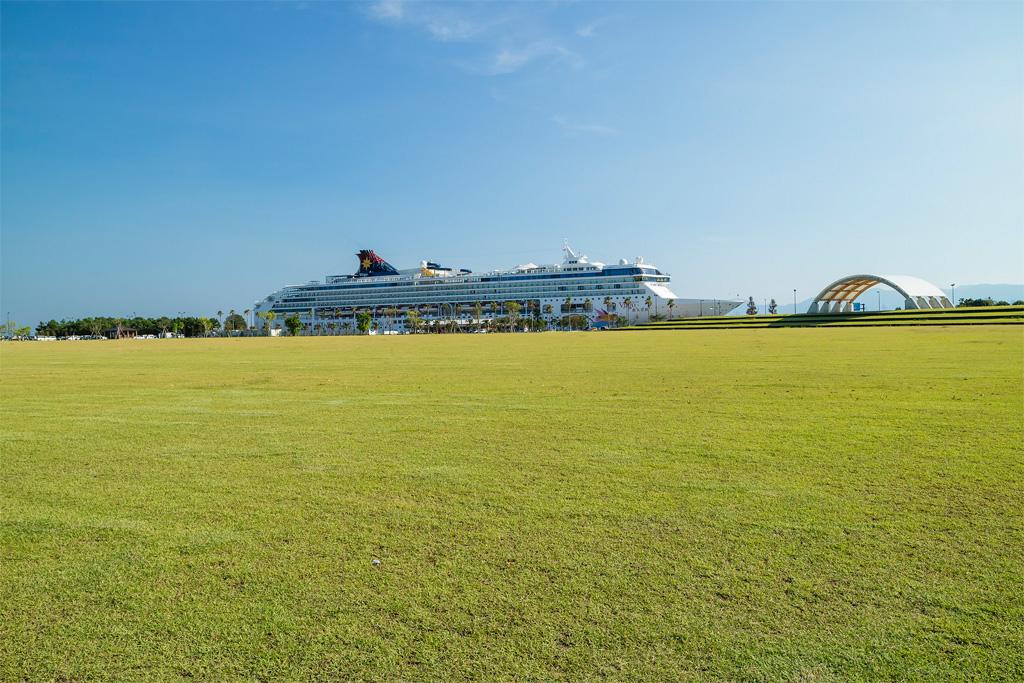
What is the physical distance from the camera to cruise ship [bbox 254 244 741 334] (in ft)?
330

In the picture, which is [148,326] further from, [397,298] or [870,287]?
[870,287]

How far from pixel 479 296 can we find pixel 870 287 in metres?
56.4

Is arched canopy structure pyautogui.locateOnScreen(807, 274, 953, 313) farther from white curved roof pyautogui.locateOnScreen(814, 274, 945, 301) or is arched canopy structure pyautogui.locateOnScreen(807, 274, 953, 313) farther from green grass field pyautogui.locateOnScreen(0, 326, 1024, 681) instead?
green grass field pyautogui.locateOnScreen(0, 326, 1024, 681)

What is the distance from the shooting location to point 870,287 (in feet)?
269

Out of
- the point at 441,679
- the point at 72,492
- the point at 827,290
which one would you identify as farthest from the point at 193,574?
the point at 827,290

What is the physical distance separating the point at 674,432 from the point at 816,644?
4320 mm

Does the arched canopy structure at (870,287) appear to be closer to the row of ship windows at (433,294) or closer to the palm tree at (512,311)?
the row of ship windows at (433,294)

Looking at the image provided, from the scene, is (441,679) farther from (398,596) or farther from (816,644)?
(816,644)

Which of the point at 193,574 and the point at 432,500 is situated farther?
the point at 432,500

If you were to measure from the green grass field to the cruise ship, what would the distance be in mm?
93951

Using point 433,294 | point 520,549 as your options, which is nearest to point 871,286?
point 433,294

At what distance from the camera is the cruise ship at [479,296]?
10056cm

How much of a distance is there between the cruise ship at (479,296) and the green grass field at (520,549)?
3699 inches

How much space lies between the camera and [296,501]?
14.6 feet
